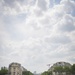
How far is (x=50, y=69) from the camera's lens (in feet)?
456

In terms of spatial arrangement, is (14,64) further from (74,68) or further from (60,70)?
(74,68)

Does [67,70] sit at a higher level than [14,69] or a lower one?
lower

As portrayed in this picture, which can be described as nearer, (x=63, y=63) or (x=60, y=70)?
(x=60, y=70)

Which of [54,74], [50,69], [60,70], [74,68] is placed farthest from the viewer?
[50,69]

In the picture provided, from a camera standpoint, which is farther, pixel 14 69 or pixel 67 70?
pixel 14 69

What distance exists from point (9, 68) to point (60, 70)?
36306 mm

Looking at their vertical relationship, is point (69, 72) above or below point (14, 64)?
below

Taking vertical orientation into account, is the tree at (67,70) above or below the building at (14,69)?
below

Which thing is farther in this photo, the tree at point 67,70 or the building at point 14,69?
the building at point 14,69

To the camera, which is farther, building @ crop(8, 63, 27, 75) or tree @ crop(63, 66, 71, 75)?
building @ crop(8, 63, 27, 75)

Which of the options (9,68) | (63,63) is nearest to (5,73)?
(9,68)

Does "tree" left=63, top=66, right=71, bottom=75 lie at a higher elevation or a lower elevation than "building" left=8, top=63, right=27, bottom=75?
lower

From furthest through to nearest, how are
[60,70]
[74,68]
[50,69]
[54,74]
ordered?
[50,69] → [54,74] → [60,70] → [74,68]

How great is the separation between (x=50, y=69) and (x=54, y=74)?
11.1 meters
